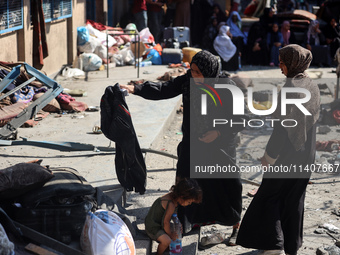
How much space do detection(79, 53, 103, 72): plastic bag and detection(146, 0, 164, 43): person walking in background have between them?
14.7 ft

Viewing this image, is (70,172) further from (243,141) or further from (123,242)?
(243,141)

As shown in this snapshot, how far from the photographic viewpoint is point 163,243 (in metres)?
4.03

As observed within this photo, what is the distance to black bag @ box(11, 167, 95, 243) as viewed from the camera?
3.54 m

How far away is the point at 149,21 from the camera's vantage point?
52.6ft

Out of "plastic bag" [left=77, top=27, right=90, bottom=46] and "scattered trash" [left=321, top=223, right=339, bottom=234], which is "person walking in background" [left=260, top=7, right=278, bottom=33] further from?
"scattered trash" [left=321, top=223, right=339, bottom=234]

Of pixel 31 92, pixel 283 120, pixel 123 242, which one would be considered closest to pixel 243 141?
pixel 31 92

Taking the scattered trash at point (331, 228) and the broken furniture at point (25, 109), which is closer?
the scattered trash at point (331, 228)

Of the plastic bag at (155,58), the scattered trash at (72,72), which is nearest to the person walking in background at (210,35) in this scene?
the plastic bag at (155,58)

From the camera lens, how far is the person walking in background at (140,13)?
15258 mm

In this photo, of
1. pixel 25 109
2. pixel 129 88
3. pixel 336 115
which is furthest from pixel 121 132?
pixel 336 115

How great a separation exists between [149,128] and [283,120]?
365 centimetres

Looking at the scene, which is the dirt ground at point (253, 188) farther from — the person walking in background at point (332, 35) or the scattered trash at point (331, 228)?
the person walking in background at point (332, 35)

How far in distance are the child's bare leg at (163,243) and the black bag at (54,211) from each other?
2.15 feet

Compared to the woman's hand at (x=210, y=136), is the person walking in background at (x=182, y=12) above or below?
above
